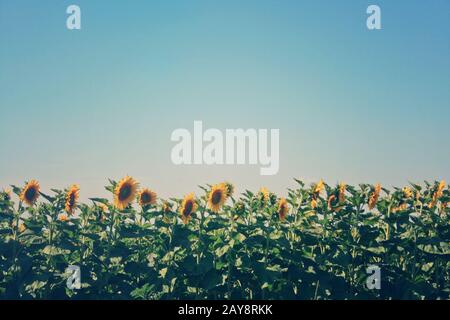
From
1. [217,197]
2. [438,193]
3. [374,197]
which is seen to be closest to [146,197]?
[217,197]

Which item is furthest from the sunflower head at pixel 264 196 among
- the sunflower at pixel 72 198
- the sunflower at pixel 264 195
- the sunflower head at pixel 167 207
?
the sunflower at pixel 72 198

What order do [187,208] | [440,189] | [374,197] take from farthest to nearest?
[440,189], [374,197], [187,208]

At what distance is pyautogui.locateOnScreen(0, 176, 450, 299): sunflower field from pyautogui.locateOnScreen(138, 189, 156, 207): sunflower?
16mm

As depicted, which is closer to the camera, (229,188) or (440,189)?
(229,188)

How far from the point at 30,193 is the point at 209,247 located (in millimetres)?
2968

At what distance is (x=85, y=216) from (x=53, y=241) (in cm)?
76

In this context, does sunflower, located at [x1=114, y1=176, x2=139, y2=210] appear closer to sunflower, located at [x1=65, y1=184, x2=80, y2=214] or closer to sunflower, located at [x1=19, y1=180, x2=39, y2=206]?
sunflower, located at [x1=65, y1=184, x2=80, y2=214]

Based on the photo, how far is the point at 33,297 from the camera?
26.9 feet

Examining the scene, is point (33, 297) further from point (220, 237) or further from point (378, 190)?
point (378, 190)

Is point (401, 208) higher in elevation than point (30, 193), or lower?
lower

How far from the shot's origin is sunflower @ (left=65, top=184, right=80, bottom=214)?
857cm

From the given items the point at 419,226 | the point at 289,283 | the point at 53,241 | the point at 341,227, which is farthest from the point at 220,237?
the point at 419,226

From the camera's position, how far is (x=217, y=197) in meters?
8.56

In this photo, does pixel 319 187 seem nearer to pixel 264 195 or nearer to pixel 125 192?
pixel 264 195
